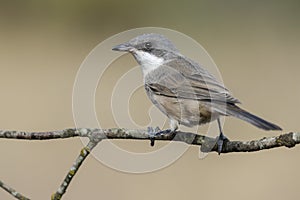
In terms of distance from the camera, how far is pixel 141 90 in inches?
316

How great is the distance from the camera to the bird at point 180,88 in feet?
11.9

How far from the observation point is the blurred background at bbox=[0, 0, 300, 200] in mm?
6770

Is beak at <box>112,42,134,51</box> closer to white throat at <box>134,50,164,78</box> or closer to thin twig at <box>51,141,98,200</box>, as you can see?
white throat at <box>134,50,164,78</box>

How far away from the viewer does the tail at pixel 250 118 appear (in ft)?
10.2

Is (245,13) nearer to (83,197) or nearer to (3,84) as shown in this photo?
(3,84)

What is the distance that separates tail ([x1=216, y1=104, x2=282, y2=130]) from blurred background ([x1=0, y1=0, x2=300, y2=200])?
3.18 meters

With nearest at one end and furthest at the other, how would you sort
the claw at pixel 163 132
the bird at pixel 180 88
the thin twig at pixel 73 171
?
the thin twig at pixel 73 171
the claw at pixel 163 132
the bird at pixel 180 88

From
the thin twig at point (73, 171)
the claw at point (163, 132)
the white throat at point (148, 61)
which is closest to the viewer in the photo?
the thin twig at point (73, 171)

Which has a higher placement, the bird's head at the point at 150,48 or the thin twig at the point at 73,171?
the bird's head at the point at 150,48

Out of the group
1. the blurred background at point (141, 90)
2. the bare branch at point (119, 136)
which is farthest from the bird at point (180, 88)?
the blurred background at point (141, 90)

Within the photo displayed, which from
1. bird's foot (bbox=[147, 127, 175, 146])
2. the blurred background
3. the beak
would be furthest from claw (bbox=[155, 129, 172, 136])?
the blurred background

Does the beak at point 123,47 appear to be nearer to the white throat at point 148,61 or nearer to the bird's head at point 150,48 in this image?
the bird's head at point 150,48

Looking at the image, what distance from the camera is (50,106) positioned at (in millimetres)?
8328

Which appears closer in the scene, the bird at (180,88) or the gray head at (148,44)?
the bird at (180,88)
